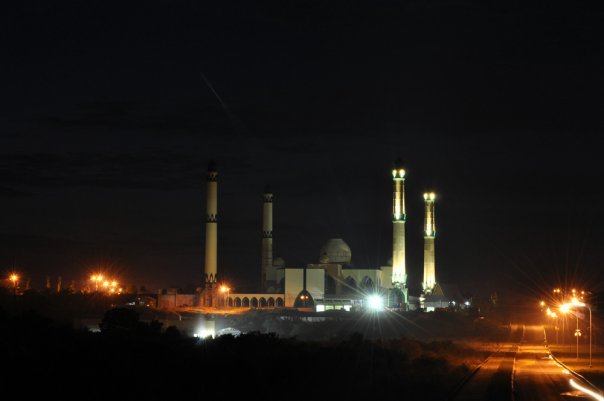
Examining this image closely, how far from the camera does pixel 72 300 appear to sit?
100750 millimetres

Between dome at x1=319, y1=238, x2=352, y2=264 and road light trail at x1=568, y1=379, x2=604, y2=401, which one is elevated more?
dome at x1=319, y1=238, x2=352, y2=264

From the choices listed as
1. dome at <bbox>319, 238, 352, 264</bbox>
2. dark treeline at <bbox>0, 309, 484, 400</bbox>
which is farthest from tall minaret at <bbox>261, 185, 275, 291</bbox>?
dark treeline at <bbox>0, 309, 484, 400</bbox>

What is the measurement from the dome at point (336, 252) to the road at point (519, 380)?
6494 centimetres

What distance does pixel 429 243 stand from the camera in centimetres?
14488

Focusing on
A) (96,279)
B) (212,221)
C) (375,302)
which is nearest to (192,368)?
(212,221)

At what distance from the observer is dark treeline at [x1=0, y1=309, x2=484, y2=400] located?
28859 millimetres

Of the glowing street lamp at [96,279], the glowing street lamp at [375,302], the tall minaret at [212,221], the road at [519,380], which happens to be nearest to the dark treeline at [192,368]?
the road at [519,380]

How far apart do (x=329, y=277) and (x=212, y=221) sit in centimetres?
2257

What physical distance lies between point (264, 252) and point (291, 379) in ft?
345

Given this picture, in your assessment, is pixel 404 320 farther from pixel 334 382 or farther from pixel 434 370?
pixel 334 382

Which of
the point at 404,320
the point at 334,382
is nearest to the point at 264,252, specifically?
the point at 404,320

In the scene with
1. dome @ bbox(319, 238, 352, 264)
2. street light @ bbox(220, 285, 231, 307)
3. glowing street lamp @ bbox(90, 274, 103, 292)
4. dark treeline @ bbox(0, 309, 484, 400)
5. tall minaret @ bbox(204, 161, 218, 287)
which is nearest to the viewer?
dark treeline @ bbox(0, 309, 484, 400)

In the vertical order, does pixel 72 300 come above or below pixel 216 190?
below

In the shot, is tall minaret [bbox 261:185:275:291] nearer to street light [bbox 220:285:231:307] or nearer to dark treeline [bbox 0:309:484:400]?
street light [bbox 220:285:231:307]
